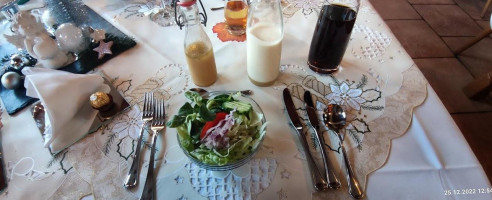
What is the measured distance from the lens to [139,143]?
44 centimetres

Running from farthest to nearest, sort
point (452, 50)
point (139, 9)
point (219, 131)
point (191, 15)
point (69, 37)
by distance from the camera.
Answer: point (452, 50)
point (139, 9)
point (69, 37)
point (191, 15)
point (219, 131)

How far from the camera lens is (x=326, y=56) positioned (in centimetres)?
54

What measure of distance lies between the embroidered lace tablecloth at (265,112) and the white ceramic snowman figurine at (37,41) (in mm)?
97

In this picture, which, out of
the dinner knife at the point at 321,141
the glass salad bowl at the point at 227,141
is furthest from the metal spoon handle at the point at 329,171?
the glass salad bowl at the point at 227,141

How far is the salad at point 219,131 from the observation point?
0.36 metres

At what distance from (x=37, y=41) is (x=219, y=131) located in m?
0.46

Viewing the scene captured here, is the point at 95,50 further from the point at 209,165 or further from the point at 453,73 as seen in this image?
the point at 453,73

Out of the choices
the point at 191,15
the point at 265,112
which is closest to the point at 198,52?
the point at 191,15

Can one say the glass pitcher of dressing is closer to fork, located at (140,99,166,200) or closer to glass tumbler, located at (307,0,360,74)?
fork, located at (140,99,166,200)

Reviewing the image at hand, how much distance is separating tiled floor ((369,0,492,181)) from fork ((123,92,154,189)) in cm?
119

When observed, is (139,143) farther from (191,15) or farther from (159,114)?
(191,15)

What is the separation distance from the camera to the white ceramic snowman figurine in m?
0.50

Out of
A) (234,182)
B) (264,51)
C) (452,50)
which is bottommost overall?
(452,50)

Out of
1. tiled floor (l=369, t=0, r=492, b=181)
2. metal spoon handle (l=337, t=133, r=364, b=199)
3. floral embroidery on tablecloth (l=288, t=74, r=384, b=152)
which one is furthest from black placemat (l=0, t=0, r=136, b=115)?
tiled floor (l=369, t=0, r=492, b=181)
